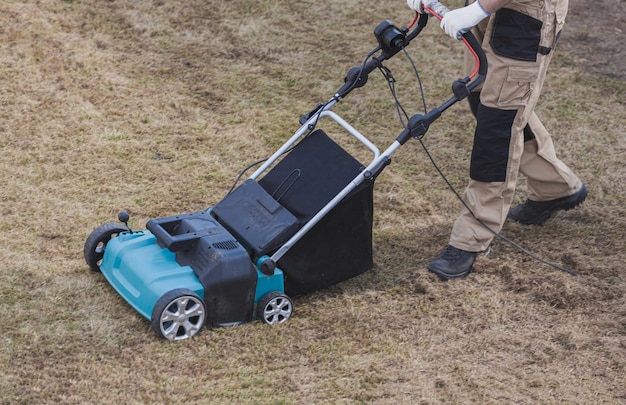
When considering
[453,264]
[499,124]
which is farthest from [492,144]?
[453,264]

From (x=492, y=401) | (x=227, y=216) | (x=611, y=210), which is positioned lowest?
(x=611, y=210)

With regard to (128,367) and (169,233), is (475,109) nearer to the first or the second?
(169,233)

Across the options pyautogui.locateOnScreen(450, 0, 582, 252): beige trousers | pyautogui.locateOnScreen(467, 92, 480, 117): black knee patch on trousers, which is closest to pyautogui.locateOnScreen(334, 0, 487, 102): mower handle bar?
pyautogui.locateOnScreen(450, 0, 582, 252): beige trousers

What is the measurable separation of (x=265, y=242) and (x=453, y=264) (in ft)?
2.99

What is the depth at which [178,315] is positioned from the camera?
10.2 feet

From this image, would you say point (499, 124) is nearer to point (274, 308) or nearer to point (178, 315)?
point (274, 308)

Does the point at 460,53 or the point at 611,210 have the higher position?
the point at 460,53

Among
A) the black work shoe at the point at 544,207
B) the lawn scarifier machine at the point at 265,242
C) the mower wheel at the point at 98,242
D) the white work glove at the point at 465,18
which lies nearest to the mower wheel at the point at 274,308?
the lawn scarifier machine at the point at 265,242

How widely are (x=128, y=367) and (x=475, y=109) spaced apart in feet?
6.52

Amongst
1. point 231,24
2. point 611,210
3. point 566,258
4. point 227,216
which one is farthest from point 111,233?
point 231,24

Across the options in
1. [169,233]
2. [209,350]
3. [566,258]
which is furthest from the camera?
[566,258]

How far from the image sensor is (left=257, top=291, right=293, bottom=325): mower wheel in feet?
10.8

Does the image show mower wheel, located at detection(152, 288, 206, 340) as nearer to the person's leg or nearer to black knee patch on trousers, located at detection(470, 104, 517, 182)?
the person's leg

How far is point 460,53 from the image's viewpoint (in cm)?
612
